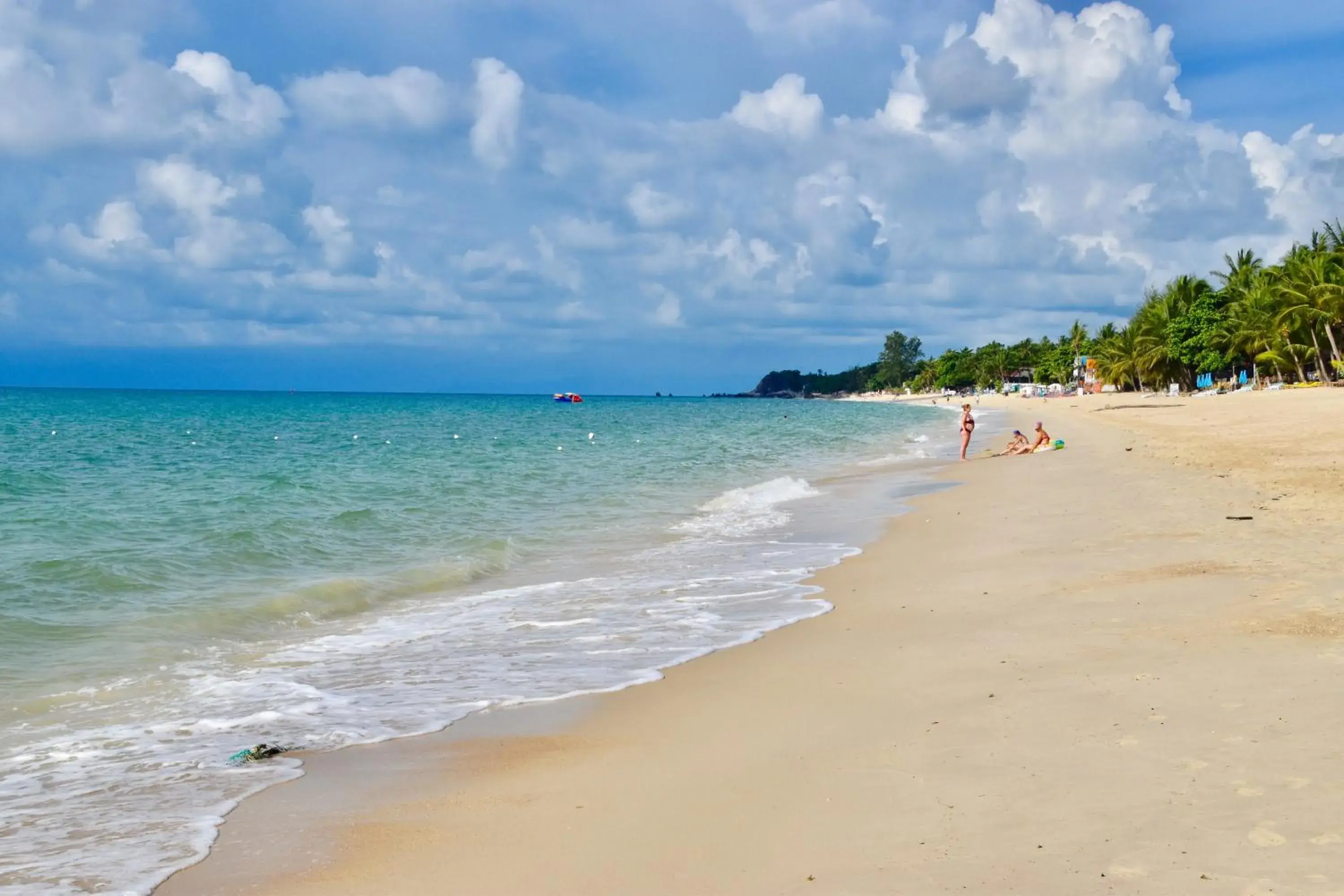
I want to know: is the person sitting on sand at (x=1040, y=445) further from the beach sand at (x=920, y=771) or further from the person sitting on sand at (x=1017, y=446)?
the beach sand at (x=920, y=771)

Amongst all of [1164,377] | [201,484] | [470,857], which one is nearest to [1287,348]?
[1164,377]

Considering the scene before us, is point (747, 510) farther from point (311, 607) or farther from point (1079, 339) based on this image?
point (1079, 339)

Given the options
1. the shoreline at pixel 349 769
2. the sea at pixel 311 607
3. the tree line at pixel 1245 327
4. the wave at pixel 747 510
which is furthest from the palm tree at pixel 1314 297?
the shoreline at pixel 349 769

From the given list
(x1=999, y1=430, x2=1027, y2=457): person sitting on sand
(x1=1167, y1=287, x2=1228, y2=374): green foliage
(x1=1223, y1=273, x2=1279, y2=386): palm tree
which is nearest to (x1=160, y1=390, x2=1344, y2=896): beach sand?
(x1=999, y1=430, x2=1027, y2=457): person sitting on sand

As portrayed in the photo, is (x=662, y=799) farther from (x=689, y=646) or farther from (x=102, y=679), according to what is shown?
(x=102, y=679)

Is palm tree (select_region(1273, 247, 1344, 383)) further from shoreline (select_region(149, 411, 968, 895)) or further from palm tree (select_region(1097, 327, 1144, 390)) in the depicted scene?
shoreline (select_region(149, 411, 968, 895))

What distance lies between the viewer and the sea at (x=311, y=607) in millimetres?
5973

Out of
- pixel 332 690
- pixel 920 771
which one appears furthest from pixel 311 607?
pixel 920 771

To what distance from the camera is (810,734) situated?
20.2 feet

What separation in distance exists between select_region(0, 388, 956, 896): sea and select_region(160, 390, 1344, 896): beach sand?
68 cm

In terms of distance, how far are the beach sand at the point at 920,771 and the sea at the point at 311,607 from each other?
0.68 m

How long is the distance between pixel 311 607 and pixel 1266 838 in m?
10.2

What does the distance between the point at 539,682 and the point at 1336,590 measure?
665cm

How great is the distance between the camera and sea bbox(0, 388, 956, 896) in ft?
19.6
